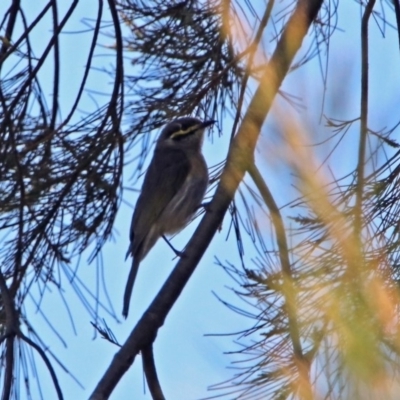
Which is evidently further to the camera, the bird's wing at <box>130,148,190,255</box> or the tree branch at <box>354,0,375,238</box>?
the bird's wing at <box>130,148,190,255</box>

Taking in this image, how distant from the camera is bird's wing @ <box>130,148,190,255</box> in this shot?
5.18 meters

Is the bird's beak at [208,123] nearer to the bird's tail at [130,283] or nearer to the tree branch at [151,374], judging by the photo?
the bird's tail at [130,283]

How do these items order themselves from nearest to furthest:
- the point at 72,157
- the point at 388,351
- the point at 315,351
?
1. the point at 388,351
2. the point at 315,351
3. the point at 72,157

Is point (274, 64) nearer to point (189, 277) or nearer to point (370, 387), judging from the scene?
point (189, 277)

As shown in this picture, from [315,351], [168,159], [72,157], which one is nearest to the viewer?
[315,351]

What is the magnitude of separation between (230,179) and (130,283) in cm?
160

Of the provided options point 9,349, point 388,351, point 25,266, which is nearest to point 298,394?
point 388,351

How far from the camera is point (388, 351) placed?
2.39 meters

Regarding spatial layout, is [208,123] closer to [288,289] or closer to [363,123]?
[363,123]

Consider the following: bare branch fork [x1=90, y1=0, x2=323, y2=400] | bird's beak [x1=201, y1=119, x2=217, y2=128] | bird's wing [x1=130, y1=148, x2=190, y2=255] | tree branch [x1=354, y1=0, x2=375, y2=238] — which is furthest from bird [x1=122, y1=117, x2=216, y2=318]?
tree branch [x1=354, y1=0, x2=375, y2=238]

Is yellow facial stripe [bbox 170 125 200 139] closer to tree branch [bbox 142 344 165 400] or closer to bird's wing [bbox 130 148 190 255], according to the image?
bird's wing [bbox 130 148 190 255]

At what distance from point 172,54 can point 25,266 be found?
117 cm

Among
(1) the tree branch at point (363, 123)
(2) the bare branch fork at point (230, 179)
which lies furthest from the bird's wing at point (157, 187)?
(1) the tree branch at point (363, 123)

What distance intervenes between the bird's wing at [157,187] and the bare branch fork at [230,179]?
1.83 meters
